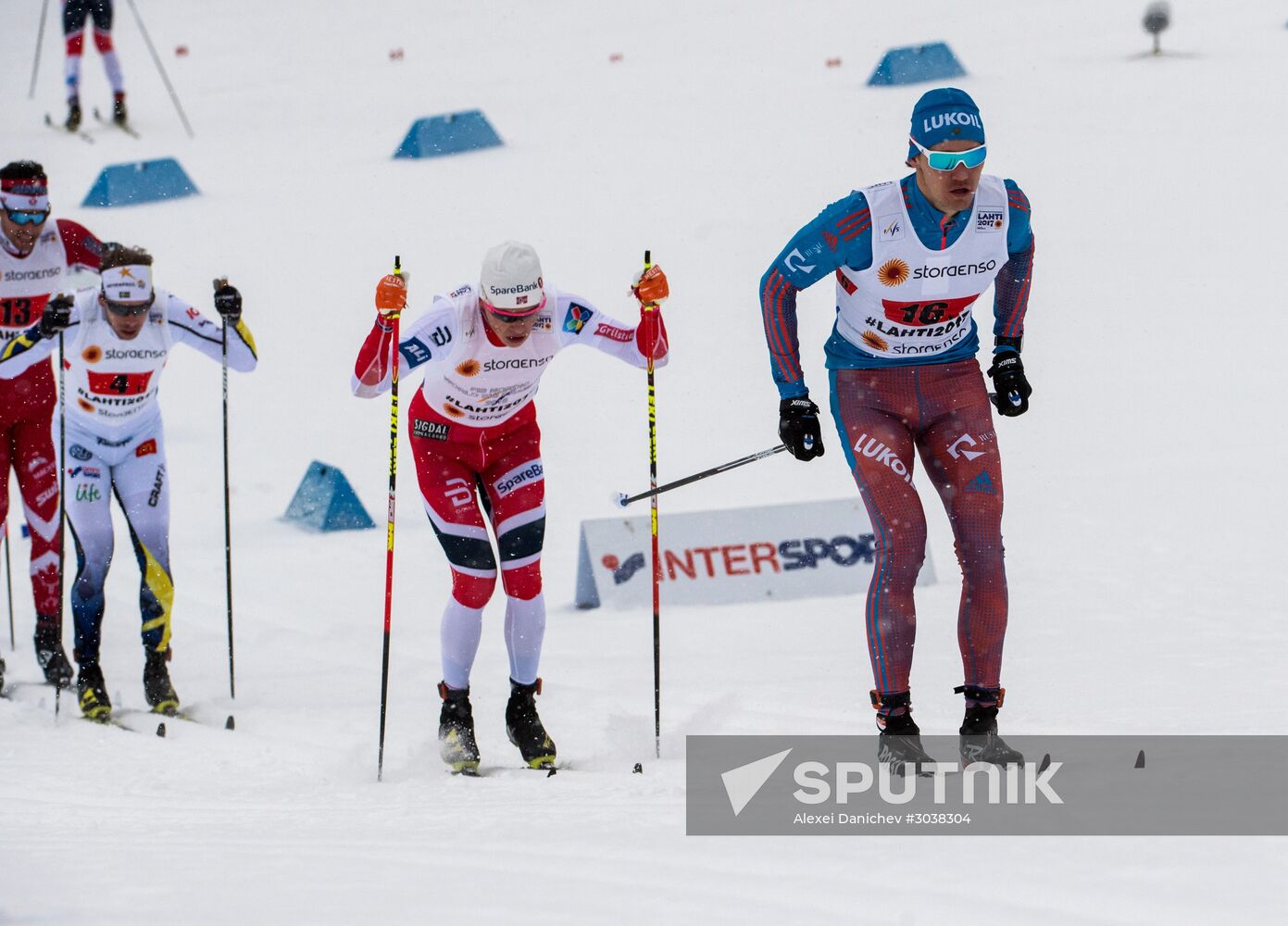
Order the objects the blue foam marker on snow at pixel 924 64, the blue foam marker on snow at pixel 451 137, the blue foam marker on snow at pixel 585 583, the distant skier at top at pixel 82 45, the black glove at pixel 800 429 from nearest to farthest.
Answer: the black glove at pixel 800 429
the blue foam marker on snow at pixel 585 583
the blue foam marker on snow at pixel 451 137
the blue foam marker on snow at pixel 924 64
the distant skier at top at pixel 82 45

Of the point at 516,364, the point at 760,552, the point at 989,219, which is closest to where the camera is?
the point at 989,219

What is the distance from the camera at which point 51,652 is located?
6895 mm

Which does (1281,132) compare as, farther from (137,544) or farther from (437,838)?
(437,838)

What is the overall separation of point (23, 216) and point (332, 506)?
3.05m

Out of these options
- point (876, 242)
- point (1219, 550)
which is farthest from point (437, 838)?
point (1219, 550)

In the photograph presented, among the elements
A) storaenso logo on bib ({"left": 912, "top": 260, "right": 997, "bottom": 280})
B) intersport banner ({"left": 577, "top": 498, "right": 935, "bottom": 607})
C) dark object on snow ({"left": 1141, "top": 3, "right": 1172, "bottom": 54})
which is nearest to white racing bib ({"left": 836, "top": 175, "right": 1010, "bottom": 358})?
storaenso logo on bib ({"left": 912, "top": 260, "right": 997, "bottom": 280})

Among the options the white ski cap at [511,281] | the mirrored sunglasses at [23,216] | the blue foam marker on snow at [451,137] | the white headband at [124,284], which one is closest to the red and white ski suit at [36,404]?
the mirrored sunglasses at [23,216]

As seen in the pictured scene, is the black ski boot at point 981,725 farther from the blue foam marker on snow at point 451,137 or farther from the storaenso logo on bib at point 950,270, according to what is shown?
the blue foam marker on snow at point 451,137

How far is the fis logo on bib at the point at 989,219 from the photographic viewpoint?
177 inches

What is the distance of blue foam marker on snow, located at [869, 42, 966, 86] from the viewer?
18.1 meters

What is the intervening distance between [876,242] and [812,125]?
12968 mm

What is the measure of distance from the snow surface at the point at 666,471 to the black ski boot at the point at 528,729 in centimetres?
15

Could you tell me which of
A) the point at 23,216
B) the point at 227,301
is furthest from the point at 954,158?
the point at 23,216

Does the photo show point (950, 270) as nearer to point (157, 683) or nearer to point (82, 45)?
point (157, 683)
